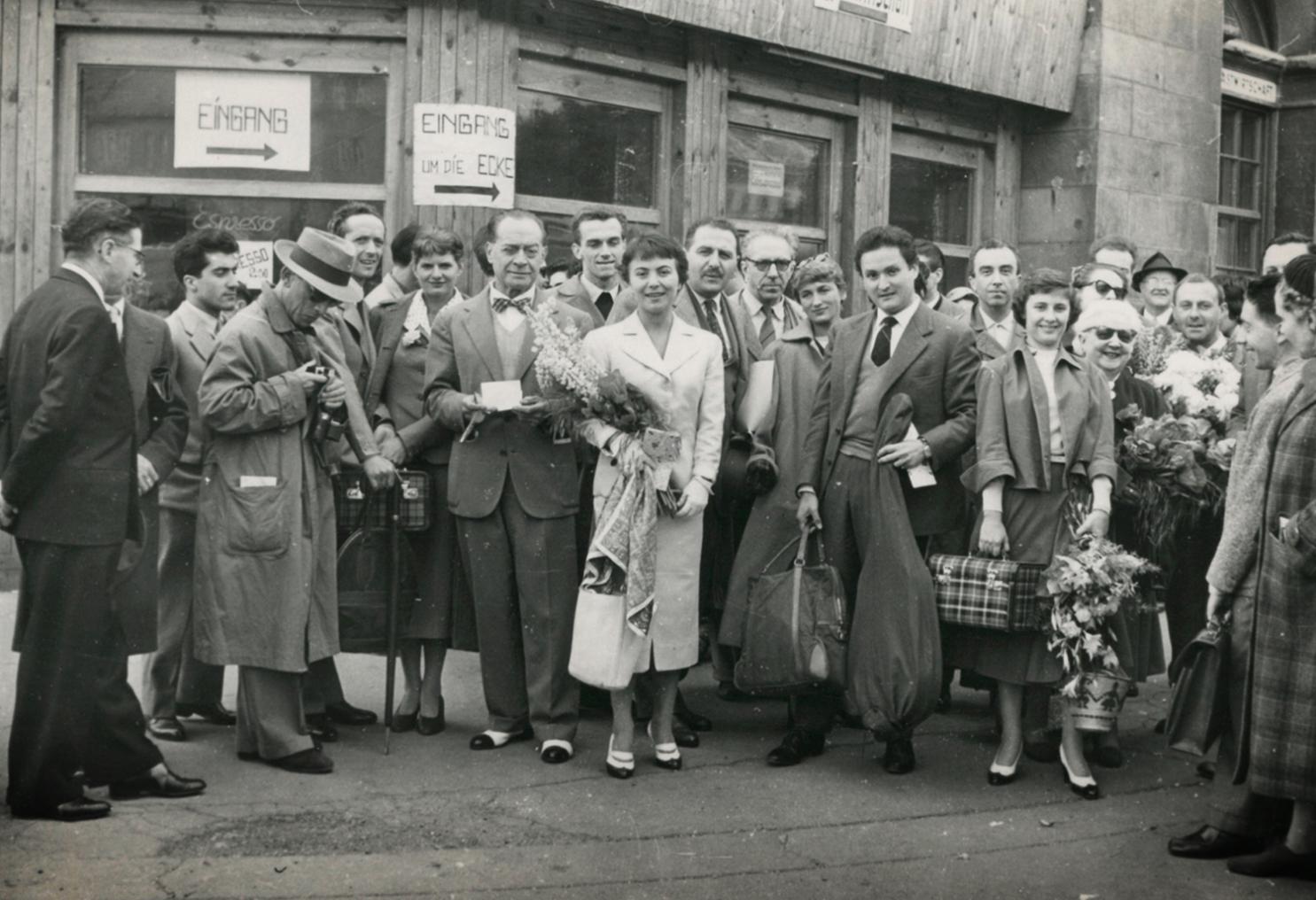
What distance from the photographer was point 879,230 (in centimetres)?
667

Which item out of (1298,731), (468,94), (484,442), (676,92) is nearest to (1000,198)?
(676,92)

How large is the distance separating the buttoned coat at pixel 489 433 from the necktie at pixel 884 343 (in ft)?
4.10

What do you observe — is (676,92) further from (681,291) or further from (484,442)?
(484,442)

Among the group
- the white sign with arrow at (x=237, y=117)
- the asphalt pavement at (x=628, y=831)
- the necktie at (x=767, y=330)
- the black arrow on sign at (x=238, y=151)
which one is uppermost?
the white sign with arrow at (x=237, y=117)

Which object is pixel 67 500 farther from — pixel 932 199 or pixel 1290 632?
pixel 932 199

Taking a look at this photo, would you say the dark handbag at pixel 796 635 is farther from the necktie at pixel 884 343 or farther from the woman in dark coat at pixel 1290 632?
the woman in dark coat at pixel 1290 632

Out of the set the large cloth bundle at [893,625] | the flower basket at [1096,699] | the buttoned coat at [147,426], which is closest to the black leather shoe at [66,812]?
the buttoned coat at [147,426]

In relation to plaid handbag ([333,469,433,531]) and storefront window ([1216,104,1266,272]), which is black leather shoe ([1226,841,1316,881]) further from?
storefront window ([1216,104,1266,272])

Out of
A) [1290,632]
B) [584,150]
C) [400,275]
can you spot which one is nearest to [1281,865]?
[1290,632]

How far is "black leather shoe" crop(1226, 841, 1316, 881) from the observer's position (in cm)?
516

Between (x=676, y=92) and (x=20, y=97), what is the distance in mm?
4159

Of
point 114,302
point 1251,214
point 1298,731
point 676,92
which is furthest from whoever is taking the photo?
point 1251,214

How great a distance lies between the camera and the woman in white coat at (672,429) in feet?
20.9

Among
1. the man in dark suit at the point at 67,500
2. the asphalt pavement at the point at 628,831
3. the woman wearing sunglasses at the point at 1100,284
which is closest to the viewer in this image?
the asphalt pavement at the point at 628,831
